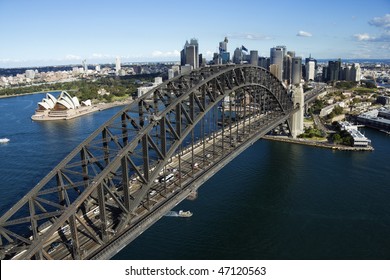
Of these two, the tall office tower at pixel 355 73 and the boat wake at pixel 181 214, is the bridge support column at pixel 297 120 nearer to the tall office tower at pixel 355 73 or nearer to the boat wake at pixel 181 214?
the boat wake at pixel 181 214

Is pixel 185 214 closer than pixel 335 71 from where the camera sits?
Yes

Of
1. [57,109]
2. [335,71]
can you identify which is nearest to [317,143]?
[57,109]

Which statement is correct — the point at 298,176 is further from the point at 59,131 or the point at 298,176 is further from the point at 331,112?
the point at 59,131

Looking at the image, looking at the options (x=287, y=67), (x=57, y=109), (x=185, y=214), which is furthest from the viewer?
(x=287, y=67)

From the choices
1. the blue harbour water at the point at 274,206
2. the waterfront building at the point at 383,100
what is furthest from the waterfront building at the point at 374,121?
the waterfront building at the point at 383,100

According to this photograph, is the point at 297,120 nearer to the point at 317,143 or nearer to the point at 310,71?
the point at 317,143

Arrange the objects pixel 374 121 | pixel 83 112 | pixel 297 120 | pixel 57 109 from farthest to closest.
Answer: pixel 83 112
pixel 57 109
pixel 374 121
pixel 297 120

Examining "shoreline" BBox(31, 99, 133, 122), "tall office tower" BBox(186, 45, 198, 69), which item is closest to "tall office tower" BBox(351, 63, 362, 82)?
"tall office tower" BBox(186, 45, 198, 69)

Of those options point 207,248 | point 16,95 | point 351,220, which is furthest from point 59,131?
point 16,95
